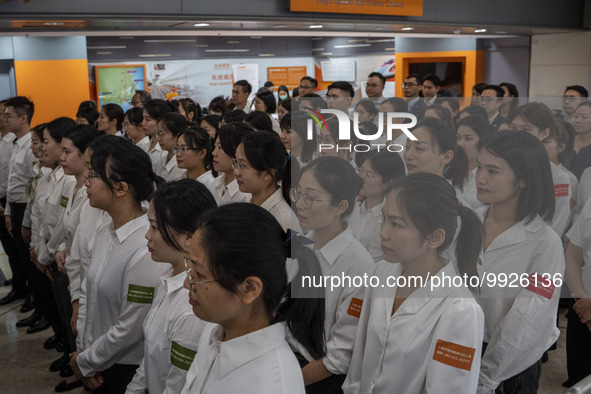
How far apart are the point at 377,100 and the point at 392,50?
4.72 m

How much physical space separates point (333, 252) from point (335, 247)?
2 centimetres

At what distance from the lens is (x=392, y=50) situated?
11000 mm

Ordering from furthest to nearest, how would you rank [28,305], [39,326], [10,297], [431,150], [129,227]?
1. [10,297]
2. [28,305]
3. [39,326]
4. [431,150]
5. [129,227]

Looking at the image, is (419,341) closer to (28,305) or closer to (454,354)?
(454,354)

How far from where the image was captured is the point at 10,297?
16.3 ft

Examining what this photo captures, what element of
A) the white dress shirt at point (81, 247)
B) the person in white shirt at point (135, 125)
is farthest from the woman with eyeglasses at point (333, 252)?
the person in white shirt at point (135, 125)

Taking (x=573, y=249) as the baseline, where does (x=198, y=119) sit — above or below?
above

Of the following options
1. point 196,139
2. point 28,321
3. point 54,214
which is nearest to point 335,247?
point 196,139

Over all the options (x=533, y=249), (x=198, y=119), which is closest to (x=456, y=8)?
(x=198, y=119)

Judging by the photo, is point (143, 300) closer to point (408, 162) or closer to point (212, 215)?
point (212, 215)

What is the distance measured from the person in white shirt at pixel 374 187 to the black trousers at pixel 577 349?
1.25 metres

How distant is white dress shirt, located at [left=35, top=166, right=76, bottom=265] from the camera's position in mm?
3434

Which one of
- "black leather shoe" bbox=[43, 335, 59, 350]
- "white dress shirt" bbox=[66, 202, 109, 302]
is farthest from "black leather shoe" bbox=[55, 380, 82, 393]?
"white dress shirt" bbox=[66, 202, 109, 302]

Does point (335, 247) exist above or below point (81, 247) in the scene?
above
